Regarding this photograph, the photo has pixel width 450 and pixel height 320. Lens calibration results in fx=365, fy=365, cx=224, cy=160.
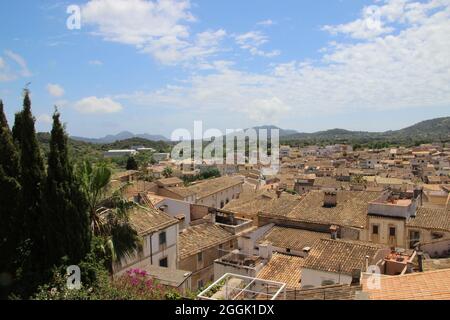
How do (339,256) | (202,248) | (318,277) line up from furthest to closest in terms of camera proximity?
(202,248)
(339,256)
(318,277)

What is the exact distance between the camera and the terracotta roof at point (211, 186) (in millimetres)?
40688

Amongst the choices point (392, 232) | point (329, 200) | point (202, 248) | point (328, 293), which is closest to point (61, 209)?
point (328, 293)

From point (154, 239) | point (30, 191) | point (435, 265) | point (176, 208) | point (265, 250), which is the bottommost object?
point (265, 250)

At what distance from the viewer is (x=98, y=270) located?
400 inches

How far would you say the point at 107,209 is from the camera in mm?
11406

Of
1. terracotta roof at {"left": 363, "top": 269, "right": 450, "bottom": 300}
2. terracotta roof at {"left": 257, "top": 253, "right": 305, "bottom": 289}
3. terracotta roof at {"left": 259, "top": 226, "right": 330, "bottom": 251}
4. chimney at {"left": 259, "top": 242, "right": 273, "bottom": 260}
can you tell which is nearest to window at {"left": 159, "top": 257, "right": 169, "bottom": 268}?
terracotta roof at {"left": 257, "top": 253, "right": 305, "bottom": 289}

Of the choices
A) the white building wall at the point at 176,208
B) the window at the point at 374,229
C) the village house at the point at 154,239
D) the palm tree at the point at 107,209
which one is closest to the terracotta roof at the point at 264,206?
the white building wall at the point at 176,208

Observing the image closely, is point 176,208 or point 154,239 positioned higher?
point 154,239

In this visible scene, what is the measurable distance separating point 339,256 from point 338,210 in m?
10.3

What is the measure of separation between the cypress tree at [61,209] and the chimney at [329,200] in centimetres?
1966

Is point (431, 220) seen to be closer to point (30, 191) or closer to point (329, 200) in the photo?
point (329, 200)

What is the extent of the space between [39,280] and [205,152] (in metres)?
108

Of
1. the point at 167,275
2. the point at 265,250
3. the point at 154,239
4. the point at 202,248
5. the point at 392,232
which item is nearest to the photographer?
the point at 167,275
